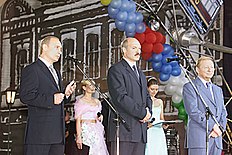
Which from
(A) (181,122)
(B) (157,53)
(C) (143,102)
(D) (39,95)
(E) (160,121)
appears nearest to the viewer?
(D) (39,95)

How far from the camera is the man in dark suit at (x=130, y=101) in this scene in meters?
4.69

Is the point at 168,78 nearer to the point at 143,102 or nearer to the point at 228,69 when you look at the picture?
the point at 228,69

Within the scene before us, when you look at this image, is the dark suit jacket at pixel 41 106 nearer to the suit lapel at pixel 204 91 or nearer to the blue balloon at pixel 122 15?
the suit lapel at pixel 204 91

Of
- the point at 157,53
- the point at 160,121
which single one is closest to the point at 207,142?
the point at 160,121

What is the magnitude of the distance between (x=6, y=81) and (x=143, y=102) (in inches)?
171

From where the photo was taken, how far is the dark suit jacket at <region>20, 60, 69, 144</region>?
4.18 metres

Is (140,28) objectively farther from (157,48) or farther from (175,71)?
(175,71)

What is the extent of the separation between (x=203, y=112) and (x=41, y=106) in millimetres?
1802

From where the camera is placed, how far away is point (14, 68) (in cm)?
873

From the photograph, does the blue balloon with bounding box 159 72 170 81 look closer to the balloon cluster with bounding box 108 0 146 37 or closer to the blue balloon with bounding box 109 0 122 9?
the balloon cluster with bounding box 108 0 146 37

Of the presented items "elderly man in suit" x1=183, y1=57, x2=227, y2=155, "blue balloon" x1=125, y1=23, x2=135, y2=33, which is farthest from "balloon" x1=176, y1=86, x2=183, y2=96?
"elderly man in suit" x1=183, y1=57, x2=227, y2=155

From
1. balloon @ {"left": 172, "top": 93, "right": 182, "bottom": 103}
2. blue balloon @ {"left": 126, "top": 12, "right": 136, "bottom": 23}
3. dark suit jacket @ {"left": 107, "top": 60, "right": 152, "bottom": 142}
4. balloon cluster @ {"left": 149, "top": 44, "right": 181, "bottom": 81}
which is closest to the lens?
dark suit jacket @ {"left": 107, "top": 60, "right": 152, "bottom": 142}

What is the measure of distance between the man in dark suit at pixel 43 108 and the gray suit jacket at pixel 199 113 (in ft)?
4.88

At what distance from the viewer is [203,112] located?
526cm
